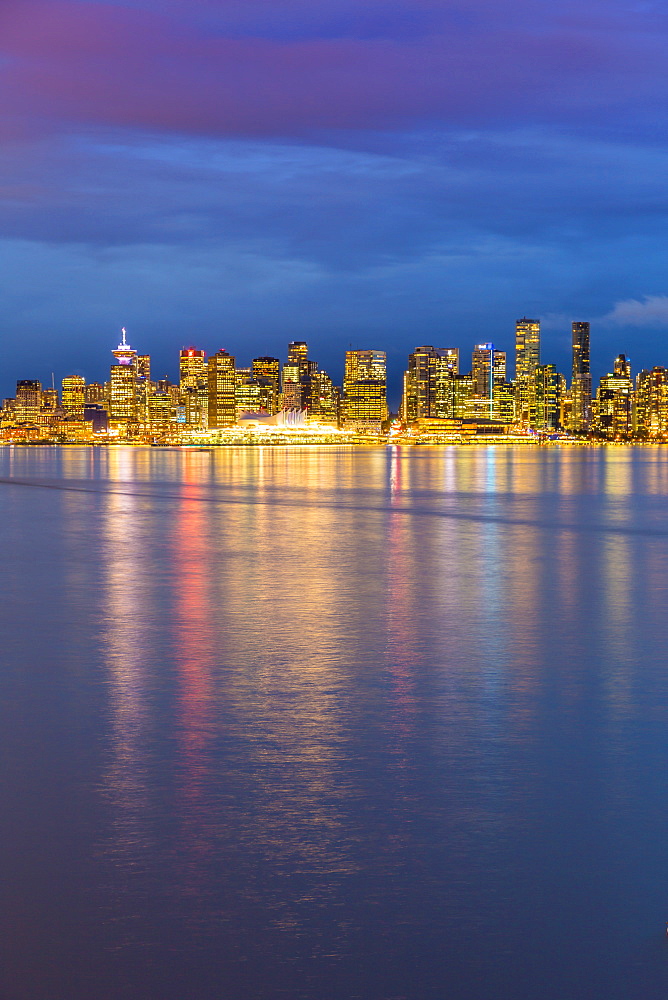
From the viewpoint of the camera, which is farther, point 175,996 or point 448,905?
point 448,905

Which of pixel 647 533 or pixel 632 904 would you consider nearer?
pixel 632 904

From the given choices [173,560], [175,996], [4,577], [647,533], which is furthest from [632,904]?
[647,533]

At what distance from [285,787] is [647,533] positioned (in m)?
26.5

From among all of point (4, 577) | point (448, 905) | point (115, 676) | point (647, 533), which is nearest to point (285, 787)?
point (448, 905)

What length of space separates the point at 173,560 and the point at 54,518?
49.5 ft

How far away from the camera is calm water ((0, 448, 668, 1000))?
5.36m

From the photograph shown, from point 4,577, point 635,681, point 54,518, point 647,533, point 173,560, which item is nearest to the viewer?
point 635,681

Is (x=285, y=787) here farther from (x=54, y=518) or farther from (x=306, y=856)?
(x=54, y=518)

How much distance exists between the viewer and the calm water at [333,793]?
5.36 m

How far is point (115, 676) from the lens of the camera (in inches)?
471

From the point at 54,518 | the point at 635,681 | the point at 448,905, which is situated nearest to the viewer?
the point at 448,905

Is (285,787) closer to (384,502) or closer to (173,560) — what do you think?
(173,560)

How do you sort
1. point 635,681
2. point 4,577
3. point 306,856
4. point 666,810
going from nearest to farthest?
point 306,856, point 666,810, point 635,681, point 4,577

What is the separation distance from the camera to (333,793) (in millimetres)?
7762
